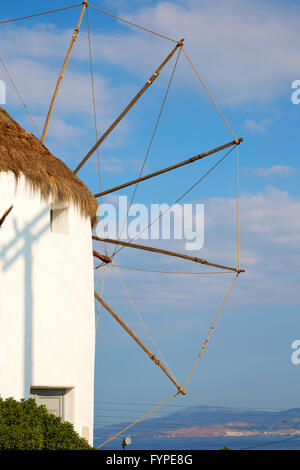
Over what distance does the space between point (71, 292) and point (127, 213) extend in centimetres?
348

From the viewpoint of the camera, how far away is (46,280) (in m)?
17.0

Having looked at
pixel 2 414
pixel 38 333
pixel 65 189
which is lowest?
pixel 2 414

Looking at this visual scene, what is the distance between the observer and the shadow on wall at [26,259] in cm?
1631

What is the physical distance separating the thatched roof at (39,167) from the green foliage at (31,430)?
467 cm

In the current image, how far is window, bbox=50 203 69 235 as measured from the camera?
1778cm

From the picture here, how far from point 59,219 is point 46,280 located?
5.06ft

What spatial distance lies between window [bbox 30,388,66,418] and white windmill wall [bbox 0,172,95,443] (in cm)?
12

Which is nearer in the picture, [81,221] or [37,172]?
[37,172]

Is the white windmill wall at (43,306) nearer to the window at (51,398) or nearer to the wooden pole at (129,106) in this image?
the window at (51,398)

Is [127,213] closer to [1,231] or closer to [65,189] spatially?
[65,189]
